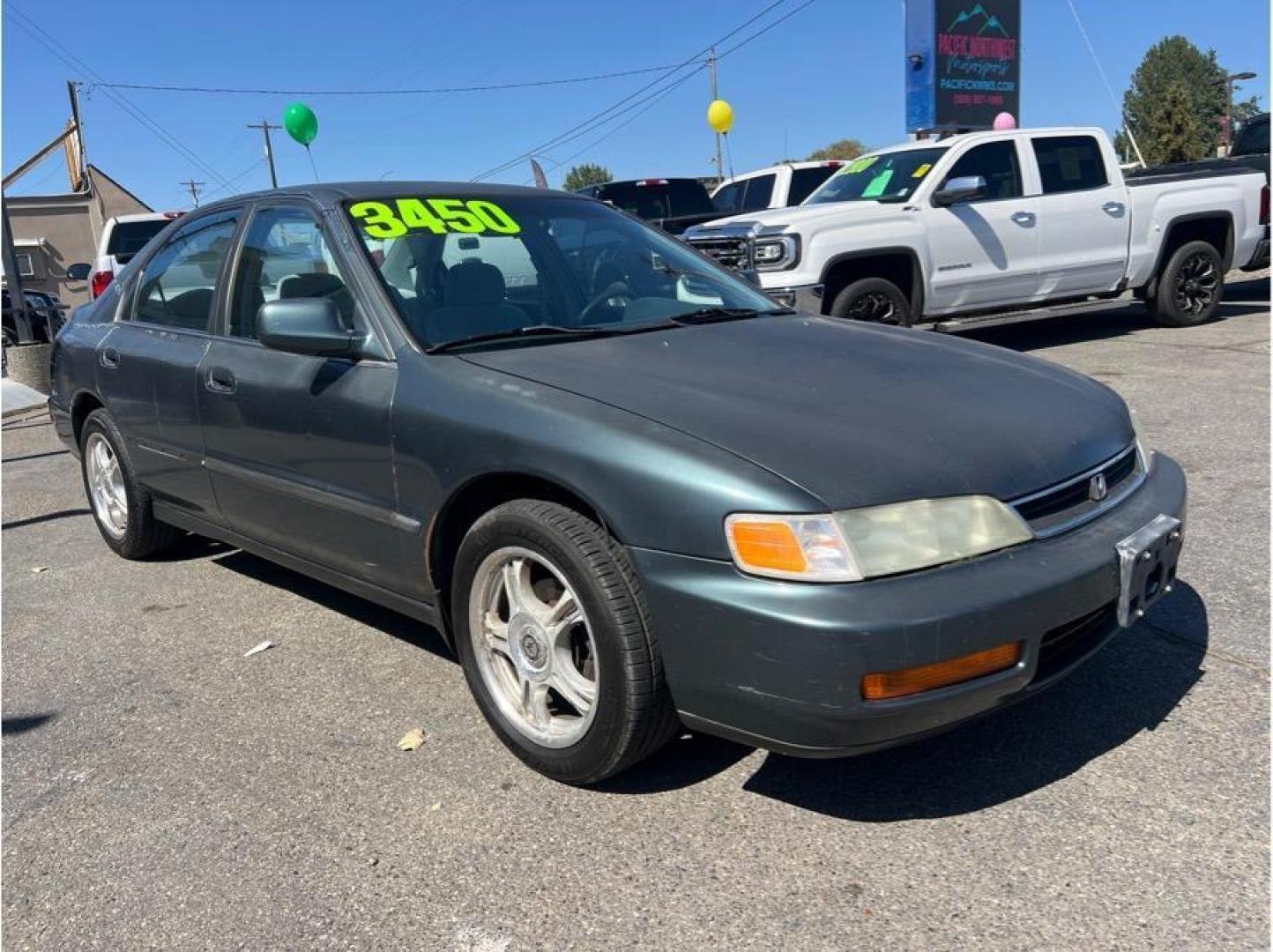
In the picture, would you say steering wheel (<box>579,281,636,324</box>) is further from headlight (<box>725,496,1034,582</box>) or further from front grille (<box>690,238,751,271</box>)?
front grille (<box>690,238,751,271</box>)

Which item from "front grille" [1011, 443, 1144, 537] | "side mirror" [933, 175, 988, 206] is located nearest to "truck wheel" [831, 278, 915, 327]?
"side mirror" [933, 175, 988, 206]

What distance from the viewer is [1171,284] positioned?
404 inches

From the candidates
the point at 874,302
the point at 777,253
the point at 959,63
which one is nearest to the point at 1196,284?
the point at 874,302

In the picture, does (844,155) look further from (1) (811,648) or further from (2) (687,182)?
(1) (811,648)

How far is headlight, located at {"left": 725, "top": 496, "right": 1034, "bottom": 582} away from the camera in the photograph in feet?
7.57

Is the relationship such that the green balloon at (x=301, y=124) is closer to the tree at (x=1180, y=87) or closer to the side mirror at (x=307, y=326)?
the side mirror at (x=307, y=326)

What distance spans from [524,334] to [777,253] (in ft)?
18.1

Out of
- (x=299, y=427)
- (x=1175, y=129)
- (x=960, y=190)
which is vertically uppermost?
(x=1175, y=129)

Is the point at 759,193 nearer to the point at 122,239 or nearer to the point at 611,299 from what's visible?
the point at 122,239

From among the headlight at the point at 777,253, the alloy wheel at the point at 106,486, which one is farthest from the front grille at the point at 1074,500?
the headlight at the point at 777,253

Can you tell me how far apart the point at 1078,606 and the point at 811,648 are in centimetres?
68

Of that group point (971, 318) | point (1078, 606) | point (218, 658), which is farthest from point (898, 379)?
point (971, 318)

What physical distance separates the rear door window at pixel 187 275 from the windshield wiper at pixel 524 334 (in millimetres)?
1423

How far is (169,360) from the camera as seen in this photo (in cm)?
425
